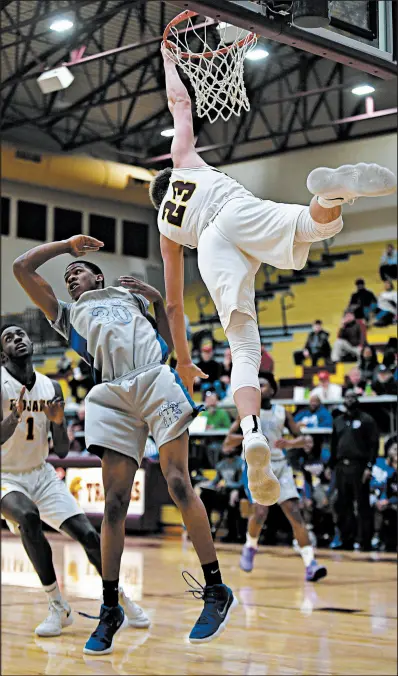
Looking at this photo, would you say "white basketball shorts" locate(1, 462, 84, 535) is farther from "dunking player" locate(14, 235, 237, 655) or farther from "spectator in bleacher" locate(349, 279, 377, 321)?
"spectator in bleacher" locate(349, 279, 377, 321)

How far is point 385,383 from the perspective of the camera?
16656 mm

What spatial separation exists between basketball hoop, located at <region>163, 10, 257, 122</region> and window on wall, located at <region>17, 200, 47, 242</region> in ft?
68.8

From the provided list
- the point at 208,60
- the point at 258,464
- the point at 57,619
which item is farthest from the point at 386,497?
the point at 258,464

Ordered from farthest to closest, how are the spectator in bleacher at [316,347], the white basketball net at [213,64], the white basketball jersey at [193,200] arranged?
the spectator in bleacher at [316,347] → the white basketball net at [213,64] → the white basketball jersey at [193,200]

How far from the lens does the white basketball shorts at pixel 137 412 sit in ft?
13.6

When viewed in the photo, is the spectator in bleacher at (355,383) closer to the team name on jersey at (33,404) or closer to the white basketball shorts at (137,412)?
the team name on jersey at (33,404)

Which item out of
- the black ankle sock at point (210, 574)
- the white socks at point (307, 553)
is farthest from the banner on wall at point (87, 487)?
the white socks at point (307, 553)

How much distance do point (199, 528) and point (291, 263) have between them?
1.13m

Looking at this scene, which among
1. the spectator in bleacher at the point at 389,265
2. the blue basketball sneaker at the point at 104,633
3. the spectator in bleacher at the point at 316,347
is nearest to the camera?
the blue basketball sneaker at the point at 104,633

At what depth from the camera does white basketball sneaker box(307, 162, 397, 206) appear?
3.37 metres

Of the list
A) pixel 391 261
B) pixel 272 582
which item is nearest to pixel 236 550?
pixel 272 582

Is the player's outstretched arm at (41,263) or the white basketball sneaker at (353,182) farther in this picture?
the player's outstretched arm at (41,263)

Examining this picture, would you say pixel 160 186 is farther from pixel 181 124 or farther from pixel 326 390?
pixel 326 390

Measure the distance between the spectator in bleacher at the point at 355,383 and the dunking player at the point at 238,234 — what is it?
12.9m
